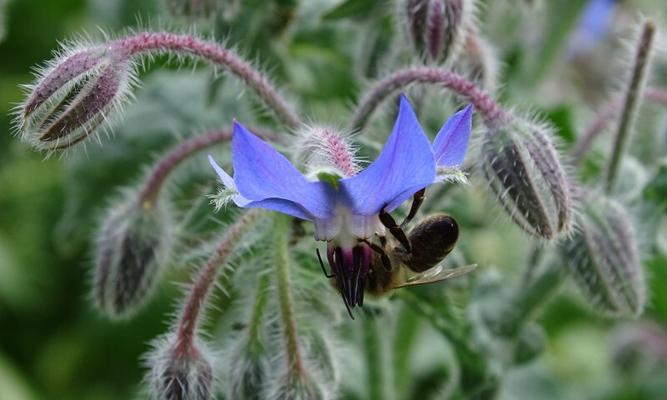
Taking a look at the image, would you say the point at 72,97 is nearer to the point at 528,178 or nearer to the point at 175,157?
the point at 175,157

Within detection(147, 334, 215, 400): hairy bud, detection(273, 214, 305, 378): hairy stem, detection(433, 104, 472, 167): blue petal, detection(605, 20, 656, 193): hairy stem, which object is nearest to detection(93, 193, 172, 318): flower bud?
detection(147, 334, 215, 400): hairy bud

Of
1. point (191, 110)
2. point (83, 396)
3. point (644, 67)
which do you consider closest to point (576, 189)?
point (644, 67)

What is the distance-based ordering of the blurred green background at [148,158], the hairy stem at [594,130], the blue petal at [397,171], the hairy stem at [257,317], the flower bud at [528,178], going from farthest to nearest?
the blurred green background at [148,158]
the hairy stem at [594,130]
the hairy stem at [257,317]
the flower bud at [528,178]
the blue petal at [397,171]

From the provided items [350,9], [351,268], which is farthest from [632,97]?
[351,268]

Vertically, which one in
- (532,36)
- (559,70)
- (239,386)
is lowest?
(239,386)

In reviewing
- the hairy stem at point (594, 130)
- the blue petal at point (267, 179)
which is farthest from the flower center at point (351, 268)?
the hairy stem at point (594, 130)

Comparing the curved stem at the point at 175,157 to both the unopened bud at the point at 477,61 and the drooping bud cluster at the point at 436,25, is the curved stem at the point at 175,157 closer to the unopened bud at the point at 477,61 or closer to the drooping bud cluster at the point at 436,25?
the drooping bud cluster at the point at 436,25

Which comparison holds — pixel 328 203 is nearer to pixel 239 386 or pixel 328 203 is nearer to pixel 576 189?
pixel 239 386
